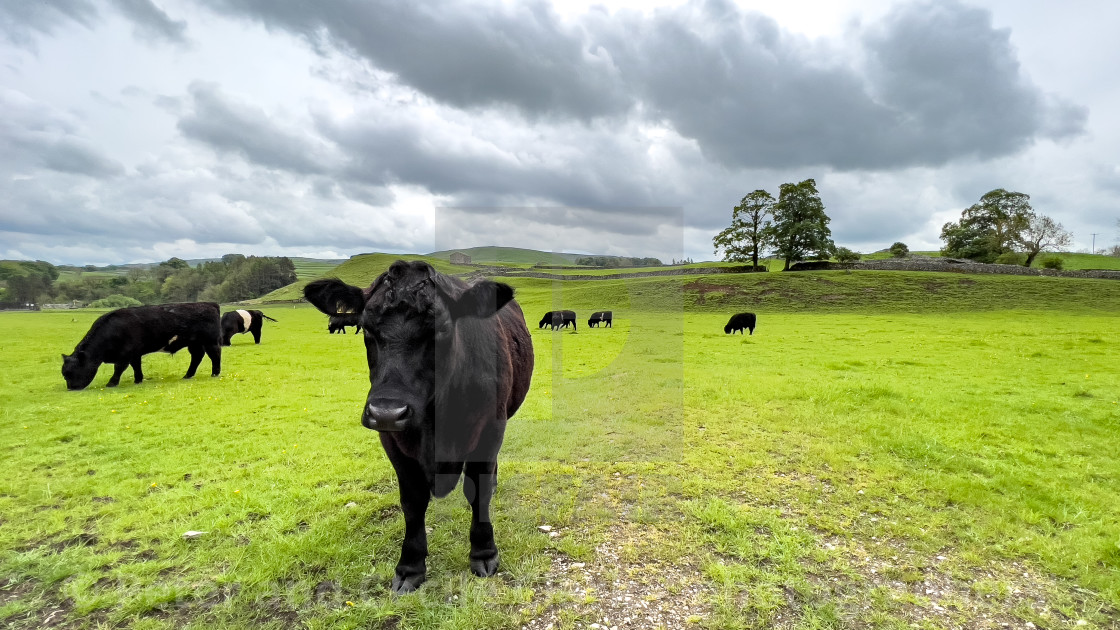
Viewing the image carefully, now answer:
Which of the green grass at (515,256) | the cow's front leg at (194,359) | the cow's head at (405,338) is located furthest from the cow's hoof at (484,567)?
the cow's front leg at (194,359)

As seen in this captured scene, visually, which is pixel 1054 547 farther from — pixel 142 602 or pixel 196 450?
pixel 196 450

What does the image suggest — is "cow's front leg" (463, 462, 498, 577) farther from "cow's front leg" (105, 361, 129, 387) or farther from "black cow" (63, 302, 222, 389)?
"cow's front leg" (105, 361, 129, 387)

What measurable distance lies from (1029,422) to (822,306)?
3921cm

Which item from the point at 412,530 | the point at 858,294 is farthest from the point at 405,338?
the point at 858,294

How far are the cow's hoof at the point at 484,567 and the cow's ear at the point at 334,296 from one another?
2413 mm

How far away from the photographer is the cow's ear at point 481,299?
10.6 feet

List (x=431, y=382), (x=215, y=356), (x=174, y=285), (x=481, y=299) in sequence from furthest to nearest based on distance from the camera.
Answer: (x=174, y=285), (x=215, y=356), (x=481, y=299), (x=431, y=382)

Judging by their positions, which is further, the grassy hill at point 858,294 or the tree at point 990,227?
the tree at point 990,227

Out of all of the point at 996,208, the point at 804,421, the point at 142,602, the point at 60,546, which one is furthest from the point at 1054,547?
the point at 996,208

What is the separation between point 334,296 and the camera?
3.42 meters

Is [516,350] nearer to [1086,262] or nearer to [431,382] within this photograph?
[431,382]

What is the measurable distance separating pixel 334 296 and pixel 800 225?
68.1m

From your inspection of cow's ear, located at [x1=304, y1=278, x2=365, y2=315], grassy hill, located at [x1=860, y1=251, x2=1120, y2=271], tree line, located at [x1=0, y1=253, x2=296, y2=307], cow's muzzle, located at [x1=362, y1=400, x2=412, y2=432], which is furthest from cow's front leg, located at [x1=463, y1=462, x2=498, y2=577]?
tree line, located at [x1=0, y1=253, x2=296, y2=307]

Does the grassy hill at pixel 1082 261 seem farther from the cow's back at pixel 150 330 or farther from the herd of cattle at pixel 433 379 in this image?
the herd of cattle at pixel 433 379
